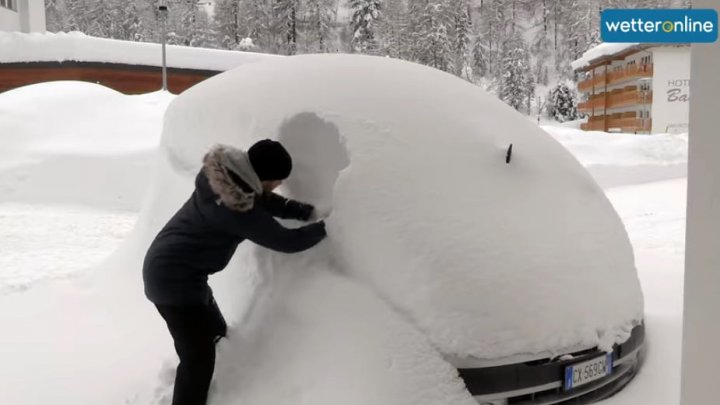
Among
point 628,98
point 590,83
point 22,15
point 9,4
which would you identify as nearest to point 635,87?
point 628,98

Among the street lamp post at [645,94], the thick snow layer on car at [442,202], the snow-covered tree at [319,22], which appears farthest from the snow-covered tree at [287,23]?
the thick snow layer on car at [442,202]

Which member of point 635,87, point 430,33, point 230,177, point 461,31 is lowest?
point 230,177

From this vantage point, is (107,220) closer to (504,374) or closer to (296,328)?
(296,328)

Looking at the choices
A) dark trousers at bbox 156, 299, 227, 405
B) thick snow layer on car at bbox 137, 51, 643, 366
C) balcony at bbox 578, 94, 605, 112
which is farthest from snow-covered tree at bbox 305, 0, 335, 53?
dark trousers at bbox 156, 299, 227, 405

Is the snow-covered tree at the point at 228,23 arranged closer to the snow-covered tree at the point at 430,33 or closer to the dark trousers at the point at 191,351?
the snow-covered tree at the point at 430,33

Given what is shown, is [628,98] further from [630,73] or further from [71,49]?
[71,49]

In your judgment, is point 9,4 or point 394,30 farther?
point 9,4

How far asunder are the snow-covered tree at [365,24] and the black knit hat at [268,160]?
16.4 meters

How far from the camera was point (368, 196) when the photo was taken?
8.39 feet

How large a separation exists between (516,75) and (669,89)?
20.4ft

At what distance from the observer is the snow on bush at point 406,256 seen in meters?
2.32

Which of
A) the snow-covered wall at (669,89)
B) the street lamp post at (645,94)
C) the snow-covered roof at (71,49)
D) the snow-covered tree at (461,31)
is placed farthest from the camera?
the street lamp post at (645,94)

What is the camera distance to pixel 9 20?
25.9 m

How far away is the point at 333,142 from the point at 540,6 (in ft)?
60.1
